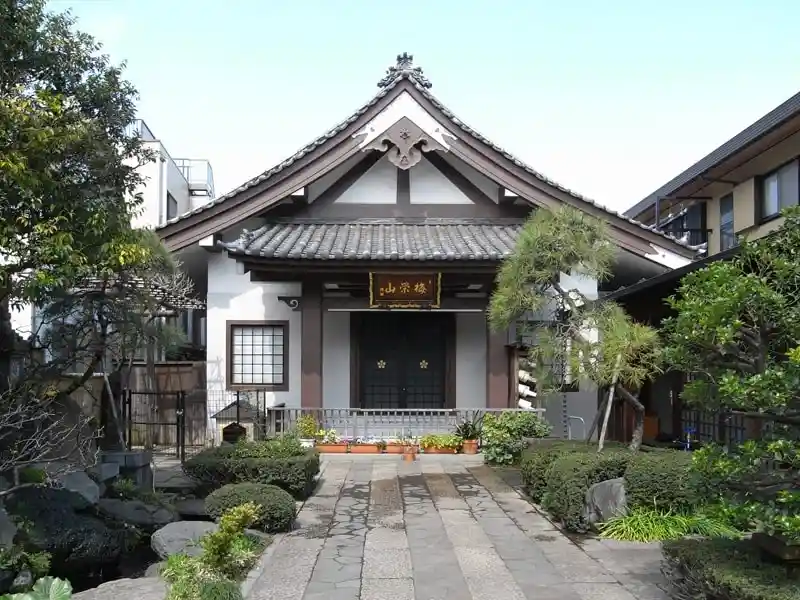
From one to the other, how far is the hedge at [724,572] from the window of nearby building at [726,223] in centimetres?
1604

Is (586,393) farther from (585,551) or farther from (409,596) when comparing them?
(409,596)

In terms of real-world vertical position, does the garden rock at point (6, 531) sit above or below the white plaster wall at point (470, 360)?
below

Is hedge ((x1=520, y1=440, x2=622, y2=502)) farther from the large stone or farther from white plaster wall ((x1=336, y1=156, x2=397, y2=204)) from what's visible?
white plaster wall ((x1=336, y1=156, x2=397, y2=204))

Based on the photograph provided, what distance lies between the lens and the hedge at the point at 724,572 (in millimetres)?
5113

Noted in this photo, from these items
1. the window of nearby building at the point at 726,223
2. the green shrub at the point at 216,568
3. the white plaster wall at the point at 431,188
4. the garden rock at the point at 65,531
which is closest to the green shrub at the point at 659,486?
the green shrub at the point at 216,568

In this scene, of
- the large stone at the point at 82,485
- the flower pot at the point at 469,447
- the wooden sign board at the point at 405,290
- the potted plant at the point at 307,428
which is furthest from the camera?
the wooden sign board at the point at 405,290

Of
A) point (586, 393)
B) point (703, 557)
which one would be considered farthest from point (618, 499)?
point (586, 393)

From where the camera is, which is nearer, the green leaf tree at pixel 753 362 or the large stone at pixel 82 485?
the green leaf tree at pixel 753 362

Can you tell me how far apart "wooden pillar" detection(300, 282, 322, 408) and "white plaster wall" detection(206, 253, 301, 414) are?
3.28ft

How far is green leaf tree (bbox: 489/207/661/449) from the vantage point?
404 inches

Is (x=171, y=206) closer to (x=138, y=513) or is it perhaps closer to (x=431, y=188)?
(x=431, y=188)

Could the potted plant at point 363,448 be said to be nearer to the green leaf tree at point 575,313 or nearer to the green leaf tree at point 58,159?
the green leaf tree at point 575,313

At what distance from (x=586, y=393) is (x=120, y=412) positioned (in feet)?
34.9

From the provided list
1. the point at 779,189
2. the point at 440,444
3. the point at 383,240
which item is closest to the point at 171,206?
the point at 383,240
